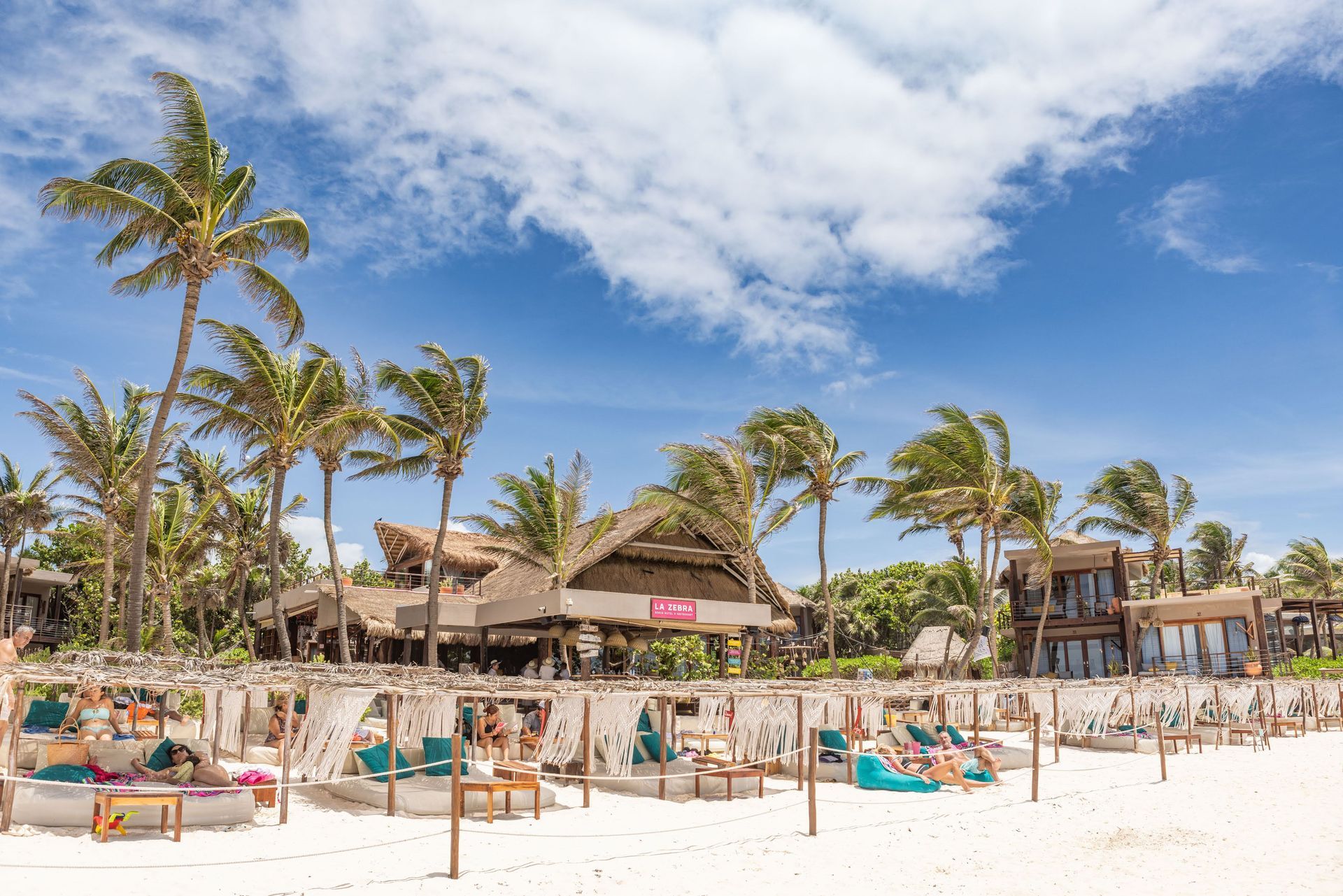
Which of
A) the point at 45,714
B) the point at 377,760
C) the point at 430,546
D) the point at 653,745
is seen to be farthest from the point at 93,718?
the point at 430,546

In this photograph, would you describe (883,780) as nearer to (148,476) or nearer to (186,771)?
(186,771)

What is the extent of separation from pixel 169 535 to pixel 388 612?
24.1ft

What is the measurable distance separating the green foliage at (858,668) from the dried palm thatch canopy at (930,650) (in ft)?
10.4

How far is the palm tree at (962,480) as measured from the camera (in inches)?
1040

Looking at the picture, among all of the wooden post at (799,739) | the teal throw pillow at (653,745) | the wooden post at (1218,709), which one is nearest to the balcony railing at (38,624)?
the teal throw pillow at (653,745)

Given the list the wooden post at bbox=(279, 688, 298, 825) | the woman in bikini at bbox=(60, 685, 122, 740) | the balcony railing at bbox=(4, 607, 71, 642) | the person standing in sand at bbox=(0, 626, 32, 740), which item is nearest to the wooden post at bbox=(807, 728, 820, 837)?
the wooden post at bbox=(279, 688, 298, 825)

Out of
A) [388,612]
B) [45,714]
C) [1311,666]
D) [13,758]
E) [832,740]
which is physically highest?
[388,612]

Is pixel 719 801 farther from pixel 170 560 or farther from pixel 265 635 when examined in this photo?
pixel 265 635

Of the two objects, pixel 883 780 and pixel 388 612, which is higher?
pixel 388 612

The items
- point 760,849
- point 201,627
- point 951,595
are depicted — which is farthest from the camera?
point 951,595

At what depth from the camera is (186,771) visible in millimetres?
9945

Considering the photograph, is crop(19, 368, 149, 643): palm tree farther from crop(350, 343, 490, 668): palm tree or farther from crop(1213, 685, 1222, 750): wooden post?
crop(1213, 685, 1222, 750): wooden post

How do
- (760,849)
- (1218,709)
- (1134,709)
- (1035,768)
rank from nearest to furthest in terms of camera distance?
(760,849), (1035,768), (1134,709), (1218,709)

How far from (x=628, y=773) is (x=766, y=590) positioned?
13960 millimetres
